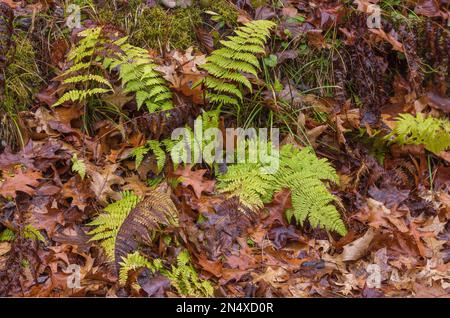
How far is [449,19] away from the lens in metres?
4.38

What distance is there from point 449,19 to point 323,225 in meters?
2.17

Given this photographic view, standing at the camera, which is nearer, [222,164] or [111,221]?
[111,221]

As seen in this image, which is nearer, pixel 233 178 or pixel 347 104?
pixel 233 178

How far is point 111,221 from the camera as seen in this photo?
3094mm

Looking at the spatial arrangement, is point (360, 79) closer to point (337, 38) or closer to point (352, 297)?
point (337, 38)

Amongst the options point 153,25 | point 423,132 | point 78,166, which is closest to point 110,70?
point 153,25

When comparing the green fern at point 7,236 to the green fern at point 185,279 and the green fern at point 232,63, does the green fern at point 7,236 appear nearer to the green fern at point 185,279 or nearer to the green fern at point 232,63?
the green fern at point 185,279

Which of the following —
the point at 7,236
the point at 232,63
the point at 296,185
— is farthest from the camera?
the point at 232,63

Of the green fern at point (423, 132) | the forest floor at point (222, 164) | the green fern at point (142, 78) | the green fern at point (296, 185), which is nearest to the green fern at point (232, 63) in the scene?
the forest floor at point (222, 164)

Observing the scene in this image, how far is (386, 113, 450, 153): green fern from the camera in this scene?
12.6ft

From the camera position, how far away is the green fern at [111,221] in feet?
9.89

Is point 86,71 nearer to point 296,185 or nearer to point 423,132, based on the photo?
point 296,185

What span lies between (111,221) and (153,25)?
5.47 ft
